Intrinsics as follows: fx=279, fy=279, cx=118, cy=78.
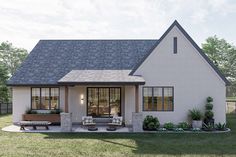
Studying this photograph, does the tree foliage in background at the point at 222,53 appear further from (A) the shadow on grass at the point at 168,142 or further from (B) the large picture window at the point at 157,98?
(A) the shadow on grass at the point at 168,142

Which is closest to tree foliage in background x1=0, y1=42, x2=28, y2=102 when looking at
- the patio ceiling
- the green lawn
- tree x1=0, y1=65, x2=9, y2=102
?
tree x1=0, y1=65, x2=9, y2=102

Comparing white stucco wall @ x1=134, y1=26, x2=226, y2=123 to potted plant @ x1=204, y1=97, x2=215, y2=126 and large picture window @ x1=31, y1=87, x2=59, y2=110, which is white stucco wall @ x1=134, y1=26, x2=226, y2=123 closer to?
potted plant @ x1=204, y1=97, x2=215, y2=126

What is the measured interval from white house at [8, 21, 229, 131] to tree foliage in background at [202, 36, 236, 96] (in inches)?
1608

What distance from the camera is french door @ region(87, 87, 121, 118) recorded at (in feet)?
73.6

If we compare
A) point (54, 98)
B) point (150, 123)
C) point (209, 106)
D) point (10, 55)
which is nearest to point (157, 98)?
point (150, 123)

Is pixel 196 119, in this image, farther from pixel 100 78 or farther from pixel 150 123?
pixel 100 78

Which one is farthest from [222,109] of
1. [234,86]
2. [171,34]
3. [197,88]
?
[234,86]

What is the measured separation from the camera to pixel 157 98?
68.7ft

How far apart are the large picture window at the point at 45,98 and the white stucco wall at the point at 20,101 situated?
0.39 m

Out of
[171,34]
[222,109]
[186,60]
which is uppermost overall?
[171,34]

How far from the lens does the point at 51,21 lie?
2252 cm

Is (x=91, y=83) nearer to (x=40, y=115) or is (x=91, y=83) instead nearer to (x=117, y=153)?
(x=40, y=115)

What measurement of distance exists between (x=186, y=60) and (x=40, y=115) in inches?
474

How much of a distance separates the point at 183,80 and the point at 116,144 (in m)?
8.61
